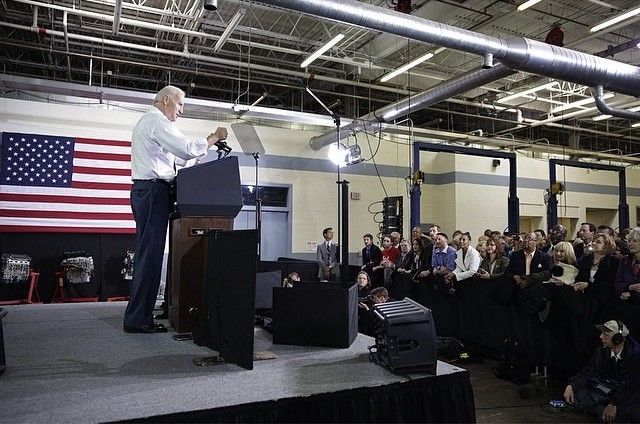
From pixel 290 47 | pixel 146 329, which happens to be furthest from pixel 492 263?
pixel 290 47

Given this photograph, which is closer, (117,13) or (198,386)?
(198,386)

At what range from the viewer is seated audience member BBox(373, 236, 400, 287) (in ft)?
25.0

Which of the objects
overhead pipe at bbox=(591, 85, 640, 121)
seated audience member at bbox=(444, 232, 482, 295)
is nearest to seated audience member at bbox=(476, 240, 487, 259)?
seated audience member at bbox=(444, 232, 482, 295)

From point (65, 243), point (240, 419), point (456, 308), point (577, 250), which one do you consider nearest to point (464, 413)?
point (240, 419)

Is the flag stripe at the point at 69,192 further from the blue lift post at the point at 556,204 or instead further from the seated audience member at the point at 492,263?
the blue lift post at the point at 556,204

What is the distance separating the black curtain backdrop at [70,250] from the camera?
26.5ft

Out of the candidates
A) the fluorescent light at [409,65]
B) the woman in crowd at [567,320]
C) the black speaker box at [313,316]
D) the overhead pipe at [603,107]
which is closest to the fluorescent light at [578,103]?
the overhead pipe at [603,107]

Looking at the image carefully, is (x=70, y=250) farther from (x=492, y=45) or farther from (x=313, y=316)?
(x=492, y=45)

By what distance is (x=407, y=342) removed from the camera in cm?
210

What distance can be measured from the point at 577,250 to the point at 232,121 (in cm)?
719

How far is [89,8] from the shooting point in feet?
25.0

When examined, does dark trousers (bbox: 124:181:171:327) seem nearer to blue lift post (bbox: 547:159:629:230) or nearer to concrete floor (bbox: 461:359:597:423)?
concrete floor (bbox: 461:359:597:423)

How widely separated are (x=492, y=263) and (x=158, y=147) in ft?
15.9

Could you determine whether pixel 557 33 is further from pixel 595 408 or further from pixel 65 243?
pixel 65 243
